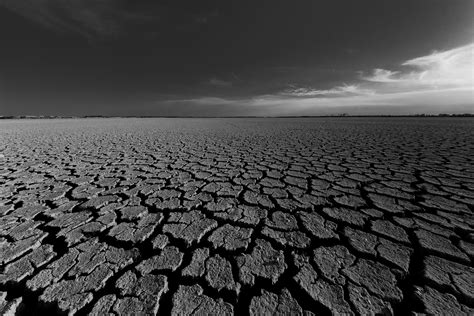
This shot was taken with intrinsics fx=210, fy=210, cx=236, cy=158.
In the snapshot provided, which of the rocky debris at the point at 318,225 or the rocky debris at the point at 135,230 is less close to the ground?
the rocky debris at the point at 135,230

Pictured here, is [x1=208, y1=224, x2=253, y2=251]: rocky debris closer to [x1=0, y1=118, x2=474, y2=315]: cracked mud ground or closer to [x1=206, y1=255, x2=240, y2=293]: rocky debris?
[x1=0, y1=118, x2=474, y2=315]: cracked mud ground

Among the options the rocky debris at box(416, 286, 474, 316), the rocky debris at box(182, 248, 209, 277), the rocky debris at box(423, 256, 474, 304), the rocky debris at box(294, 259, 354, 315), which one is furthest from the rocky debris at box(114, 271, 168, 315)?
the rocky debris at box(423, 256, 474, 304)

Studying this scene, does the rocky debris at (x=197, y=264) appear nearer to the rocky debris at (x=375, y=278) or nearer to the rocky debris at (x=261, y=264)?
the rocky debris at (x=261, y=264)

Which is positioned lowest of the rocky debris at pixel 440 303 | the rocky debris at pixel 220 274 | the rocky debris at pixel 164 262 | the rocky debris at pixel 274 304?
the rocky debris at pixel 274 304

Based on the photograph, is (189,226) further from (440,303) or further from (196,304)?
(440,303)

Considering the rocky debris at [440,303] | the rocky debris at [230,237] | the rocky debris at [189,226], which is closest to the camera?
the rocky debris at [440,303]

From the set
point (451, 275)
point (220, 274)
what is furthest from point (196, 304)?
point (451, 275)

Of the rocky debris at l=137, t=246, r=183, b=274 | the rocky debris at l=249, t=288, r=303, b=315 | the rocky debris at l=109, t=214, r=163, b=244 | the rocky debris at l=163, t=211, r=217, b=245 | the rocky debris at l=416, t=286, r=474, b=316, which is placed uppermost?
the rocky debris at l=109, t=214, r=163, b=244

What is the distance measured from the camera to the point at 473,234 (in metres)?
1.39

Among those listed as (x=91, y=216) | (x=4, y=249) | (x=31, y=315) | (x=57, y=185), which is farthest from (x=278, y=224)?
(x=57, y=185)

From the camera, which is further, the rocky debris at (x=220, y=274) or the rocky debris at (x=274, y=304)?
the rocky debris at (x=220, y=274)

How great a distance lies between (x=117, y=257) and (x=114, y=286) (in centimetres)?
23

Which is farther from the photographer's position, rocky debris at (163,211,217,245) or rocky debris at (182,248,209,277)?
rocky debris at (163,211,217,245)

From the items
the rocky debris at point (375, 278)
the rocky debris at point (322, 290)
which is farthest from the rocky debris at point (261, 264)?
the rocky debris at point (375, 278)
